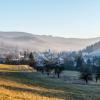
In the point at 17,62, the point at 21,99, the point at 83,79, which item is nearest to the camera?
the point at 21,99

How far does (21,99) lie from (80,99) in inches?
595

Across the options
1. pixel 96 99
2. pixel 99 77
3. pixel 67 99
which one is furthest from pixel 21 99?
pixel 99 77

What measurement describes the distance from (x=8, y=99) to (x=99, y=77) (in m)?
116

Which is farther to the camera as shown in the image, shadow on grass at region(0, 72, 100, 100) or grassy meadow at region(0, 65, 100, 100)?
Result: shadow on grass at region(0, 72, 100, 100)

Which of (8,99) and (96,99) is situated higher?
(8,99)

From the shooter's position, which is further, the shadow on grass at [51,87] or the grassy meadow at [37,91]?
the shadow on grass at [51,87]

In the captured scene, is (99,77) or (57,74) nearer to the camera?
(99,77)

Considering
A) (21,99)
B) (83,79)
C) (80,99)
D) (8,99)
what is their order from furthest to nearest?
1. (83,79)
2. (80,99)
3. (21,99)
4. (8,99)

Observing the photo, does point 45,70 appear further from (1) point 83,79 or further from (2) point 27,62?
(1) point 83,79

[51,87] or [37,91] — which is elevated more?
[37,91]

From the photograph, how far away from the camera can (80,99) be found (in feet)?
119

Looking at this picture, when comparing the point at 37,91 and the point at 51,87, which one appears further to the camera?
the point at 51,87

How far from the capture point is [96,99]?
3909 cm

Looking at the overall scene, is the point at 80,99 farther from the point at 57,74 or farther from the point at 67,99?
the point at 57,74
